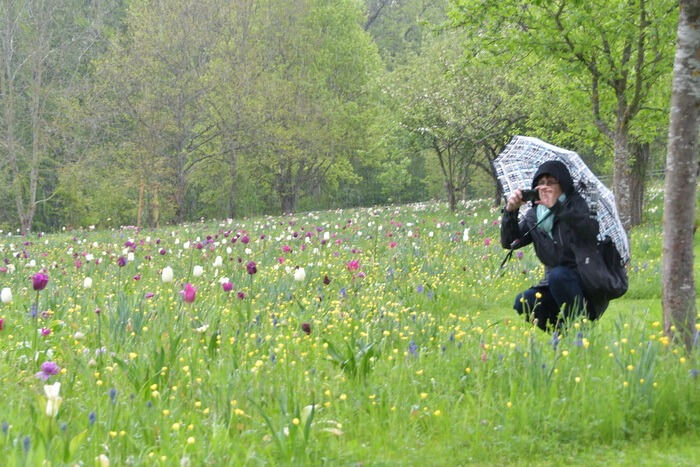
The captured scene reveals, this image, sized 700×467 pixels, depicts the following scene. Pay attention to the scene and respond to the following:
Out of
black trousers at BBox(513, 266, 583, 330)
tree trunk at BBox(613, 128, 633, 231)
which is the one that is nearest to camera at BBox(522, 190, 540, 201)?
black trousers at BBox(513, 266, 583, 330)

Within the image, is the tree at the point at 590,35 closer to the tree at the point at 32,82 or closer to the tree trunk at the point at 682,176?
the tree trunk at the point at 682,176

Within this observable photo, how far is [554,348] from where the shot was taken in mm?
4891

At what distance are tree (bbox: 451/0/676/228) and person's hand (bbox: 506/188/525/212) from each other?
14.3 ft

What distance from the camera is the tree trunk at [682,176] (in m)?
4.62

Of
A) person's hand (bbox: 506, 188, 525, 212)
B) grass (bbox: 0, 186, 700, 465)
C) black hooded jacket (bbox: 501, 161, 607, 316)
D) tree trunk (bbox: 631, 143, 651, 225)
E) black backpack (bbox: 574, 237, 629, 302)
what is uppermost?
tree trunk (bbox: 631, 143, 651, 225)

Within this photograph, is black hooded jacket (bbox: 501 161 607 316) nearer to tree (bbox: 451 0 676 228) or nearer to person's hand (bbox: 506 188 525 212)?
person's hand (bbox: 506 188 525 212)

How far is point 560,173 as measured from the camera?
549cm

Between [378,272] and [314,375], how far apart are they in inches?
198

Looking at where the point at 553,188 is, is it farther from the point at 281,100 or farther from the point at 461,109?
the point at 281,100

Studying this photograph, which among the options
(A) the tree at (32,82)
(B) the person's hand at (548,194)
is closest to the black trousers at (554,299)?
(B) the person's hand at (548,194)

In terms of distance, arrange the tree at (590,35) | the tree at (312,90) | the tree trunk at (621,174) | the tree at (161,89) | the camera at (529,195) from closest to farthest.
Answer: the camera at (529,195), the tree at (590,35), the tree trunk at (621,174), the tree at (161,89), the tree at (312,90)

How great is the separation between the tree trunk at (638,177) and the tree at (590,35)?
9168mm

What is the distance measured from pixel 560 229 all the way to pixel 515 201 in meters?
0.42

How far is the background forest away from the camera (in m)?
10.6
